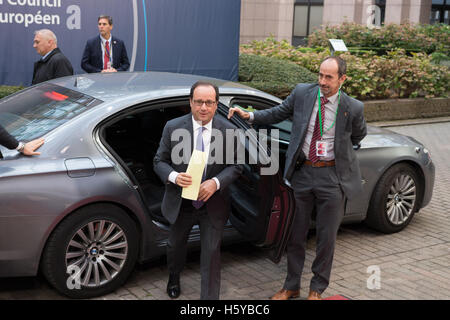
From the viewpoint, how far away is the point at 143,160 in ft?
20.5

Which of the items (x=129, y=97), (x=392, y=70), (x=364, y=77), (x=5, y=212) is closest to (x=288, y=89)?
(x=364, y=77)

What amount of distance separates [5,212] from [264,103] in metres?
2.36

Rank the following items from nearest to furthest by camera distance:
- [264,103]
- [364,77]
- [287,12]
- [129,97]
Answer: [129,97]
[264,103]
[364,77]
[287,12]

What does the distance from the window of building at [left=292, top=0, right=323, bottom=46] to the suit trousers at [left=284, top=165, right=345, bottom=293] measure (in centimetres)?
2941

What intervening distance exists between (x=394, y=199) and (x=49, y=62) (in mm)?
4217

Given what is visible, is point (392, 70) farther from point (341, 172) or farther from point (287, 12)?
point (287, 12)

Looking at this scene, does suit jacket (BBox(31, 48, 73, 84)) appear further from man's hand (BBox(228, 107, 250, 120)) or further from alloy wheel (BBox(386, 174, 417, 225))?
alloy wheel (BBox(386, 174, 417, 225))

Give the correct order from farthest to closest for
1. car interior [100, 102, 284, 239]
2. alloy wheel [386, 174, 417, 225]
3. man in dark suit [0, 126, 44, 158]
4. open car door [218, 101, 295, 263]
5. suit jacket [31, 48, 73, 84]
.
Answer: suit jacket [31, 48, 73, 84] → alloy wheel [386, 174, 417, 225] → car interior [100, 102, 284, 239] → open car door [218, 101, 295, 263] → man in dark suit [0, 126, 44, 158]

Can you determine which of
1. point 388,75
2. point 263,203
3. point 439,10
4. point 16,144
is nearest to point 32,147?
point 16,144

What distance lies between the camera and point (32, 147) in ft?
13.7

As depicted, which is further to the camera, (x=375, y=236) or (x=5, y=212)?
(x=375, y=236)

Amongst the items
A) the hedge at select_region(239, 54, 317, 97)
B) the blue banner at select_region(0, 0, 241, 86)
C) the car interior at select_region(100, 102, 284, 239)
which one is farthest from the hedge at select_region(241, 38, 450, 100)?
the car interior at select_region(100, 102, 284, 239)

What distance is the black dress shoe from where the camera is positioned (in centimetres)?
454

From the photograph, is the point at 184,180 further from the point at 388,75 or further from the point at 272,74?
the point at 388,75
